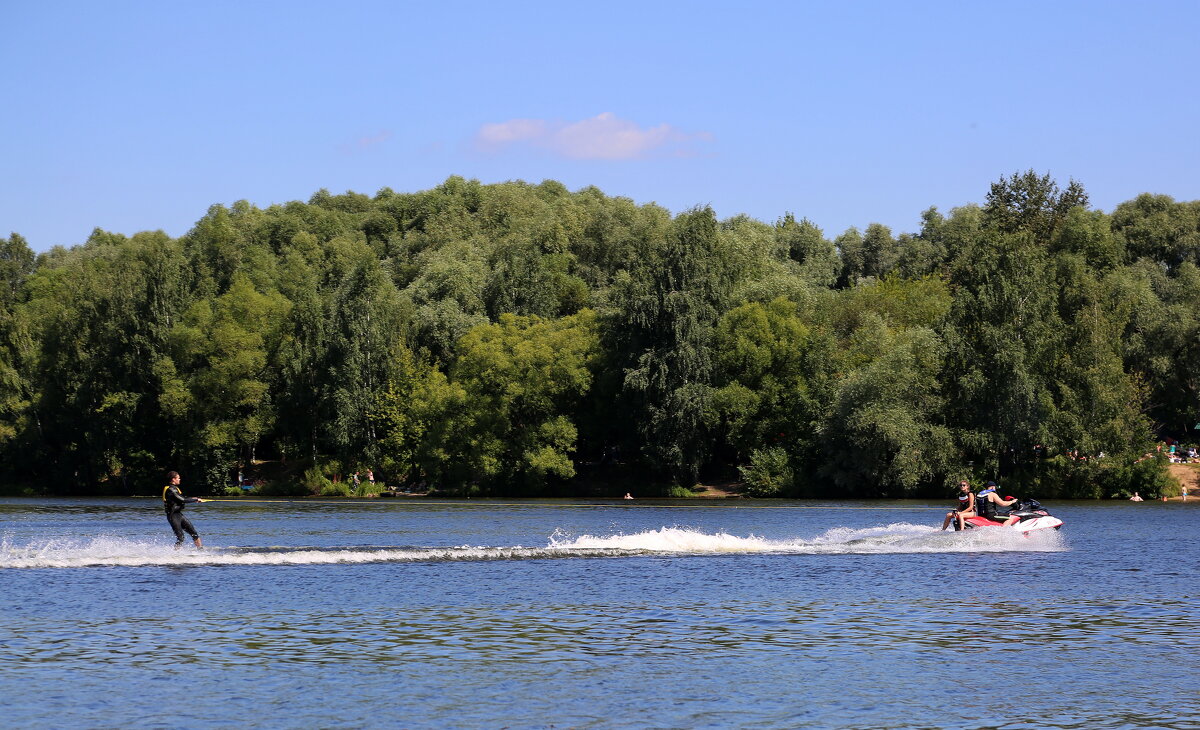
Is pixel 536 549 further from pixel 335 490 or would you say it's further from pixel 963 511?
pixel 335 490

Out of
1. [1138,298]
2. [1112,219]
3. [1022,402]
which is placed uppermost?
[1112,219]

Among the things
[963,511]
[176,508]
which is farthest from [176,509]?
[963,511]

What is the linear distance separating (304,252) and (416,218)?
832 inches

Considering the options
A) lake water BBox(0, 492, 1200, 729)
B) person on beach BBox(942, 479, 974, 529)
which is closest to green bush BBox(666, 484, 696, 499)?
lake water BBox(0, 492, 1200, 729)

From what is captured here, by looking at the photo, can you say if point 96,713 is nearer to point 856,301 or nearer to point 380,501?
point 380,501

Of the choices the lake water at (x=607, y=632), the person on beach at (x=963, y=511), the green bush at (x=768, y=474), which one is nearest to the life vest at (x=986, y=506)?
the person on beach at (x=963, y=511)

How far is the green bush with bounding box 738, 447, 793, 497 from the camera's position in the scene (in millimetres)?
78500

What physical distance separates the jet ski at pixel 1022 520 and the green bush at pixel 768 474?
36145 mm

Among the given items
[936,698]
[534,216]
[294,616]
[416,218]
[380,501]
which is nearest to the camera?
[936,698]

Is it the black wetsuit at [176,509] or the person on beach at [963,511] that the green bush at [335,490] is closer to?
the black wetsuit at [176,509]

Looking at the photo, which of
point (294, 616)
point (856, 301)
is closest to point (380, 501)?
point (856, 301)

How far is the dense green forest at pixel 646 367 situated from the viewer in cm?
7306

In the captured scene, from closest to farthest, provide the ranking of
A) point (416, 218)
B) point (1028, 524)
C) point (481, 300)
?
1. point (1028, 524)
2. point (481, 300)
3. point (416, 218)

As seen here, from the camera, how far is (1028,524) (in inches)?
1635
